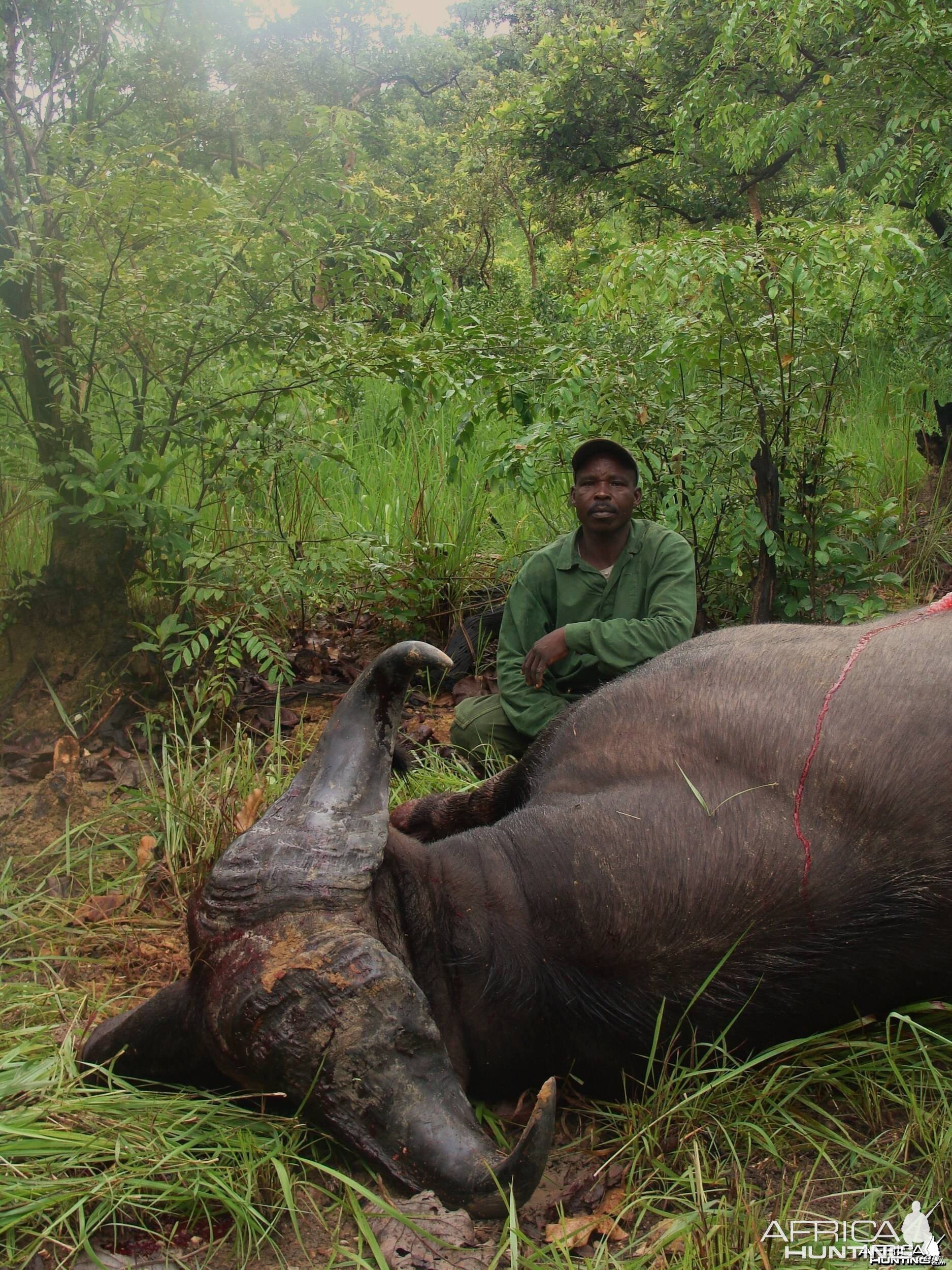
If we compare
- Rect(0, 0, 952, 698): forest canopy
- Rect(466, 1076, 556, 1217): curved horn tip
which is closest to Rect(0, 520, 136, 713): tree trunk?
Rect(0, 0, 952, 698): forest canopy

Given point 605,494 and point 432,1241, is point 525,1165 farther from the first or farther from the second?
point 605,494

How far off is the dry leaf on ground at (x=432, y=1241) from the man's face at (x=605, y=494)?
8.88ft

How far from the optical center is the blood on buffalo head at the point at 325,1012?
1.73 meters

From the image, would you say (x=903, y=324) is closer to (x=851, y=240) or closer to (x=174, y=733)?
(x=851, y=240)

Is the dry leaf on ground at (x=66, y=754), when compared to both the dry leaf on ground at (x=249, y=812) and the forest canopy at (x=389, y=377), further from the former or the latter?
the dry leaf on ground at (x=249, y=812)

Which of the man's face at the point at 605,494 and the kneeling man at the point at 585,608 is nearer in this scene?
the kneeling man at the point at 585,608

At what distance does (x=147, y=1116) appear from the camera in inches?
82.7

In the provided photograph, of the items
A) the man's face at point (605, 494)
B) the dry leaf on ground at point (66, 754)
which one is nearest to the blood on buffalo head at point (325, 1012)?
the dry leaf on ground at point (66, 754)

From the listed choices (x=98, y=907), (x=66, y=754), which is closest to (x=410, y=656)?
(x=98, y=907)

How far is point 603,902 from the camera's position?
228 centimetres

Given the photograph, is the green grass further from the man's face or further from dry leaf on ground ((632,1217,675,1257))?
the man's face

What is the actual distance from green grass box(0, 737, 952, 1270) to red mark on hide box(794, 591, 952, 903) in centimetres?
43

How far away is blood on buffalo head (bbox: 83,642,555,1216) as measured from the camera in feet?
5.69

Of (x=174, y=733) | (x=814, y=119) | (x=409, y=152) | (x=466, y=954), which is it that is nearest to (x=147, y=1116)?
(x=466, y=954)
